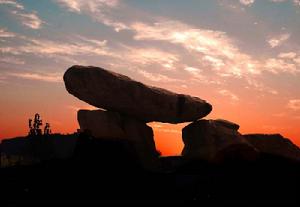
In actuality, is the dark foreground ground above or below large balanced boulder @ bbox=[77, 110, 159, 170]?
below

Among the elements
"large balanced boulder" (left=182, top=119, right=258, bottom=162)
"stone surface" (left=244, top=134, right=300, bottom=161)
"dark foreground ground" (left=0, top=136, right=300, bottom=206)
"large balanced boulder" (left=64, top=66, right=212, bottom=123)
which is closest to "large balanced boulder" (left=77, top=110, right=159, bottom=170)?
"large balanced boulder" (left=64, top=66, right=212, bottom=123)

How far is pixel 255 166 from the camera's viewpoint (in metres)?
25.1

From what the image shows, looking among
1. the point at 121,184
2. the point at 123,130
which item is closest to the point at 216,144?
the point at 123,130

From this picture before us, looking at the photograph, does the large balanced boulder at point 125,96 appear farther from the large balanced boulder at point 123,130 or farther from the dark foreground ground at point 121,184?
the dark foreground ground at point 121,184

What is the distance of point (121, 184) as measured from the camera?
1881 centimetres

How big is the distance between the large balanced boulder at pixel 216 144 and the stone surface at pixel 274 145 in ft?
6.55

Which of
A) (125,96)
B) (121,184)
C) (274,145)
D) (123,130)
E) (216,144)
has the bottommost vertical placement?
(121,184)

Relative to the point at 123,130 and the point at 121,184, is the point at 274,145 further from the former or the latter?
the point at 121,184

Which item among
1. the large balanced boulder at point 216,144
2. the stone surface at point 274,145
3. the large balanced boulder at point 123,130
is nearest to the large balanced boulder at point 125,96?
the large balanced boulder at point 123,130

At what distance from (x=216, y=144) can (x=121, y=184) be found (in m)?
7.98

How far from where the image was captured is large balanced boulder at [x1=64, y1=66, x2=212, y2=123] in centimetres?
2427

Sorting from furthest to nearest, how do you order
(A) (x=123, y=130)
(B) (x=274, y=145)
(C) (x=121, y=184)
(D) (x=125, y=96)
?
1. (B) (x=274, y=145)
2. (A) (x=123, y=130)
3. (D) (x=125, y=96)
4. (C) (x=121, y=184)

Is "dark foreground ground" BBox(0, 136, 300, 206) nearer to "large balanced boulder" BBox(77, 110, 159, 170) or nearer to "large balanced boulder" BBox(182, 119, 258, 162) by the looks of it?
"large balanced boulder" BBox(182, 119, 258, 162)

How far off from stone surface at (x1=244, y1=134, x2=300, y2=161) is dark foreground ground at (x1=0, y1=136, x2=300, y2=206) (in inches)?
159
